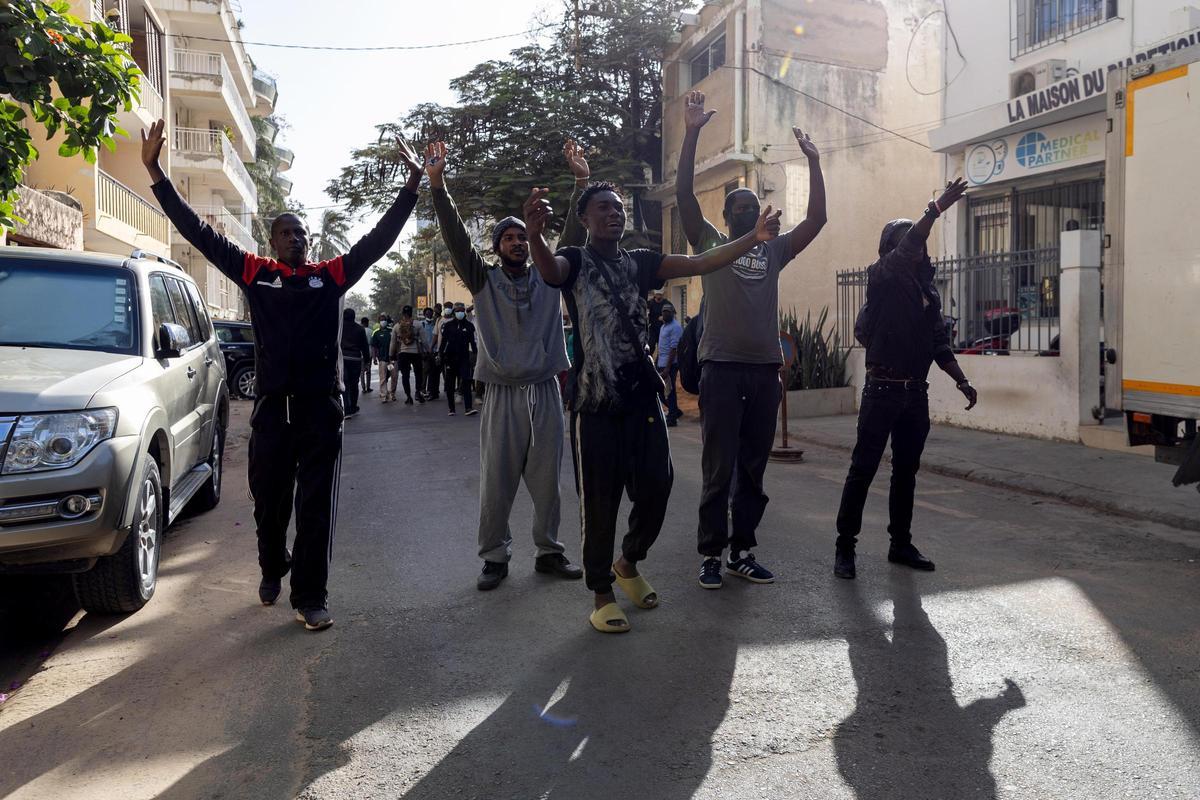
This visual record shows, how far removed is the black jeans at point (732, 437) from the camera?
4.90 metres

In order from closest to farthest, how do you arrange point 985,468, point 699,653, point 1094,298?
point 699,653 → point 985,468 → point 1094,298

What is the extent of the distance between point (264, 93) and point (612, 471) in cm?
4743

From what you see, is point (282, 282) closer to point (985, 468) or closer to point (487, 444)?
point (487, 444)

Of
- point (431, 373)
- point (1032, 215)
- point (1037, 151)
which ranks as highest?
point (1037, 151)

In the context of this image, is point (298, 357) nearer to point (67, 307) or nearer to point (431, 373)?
point (67, 307)

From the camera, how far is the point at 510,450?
202 inches

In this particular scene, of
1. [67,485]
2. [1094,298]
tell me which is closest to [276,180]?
[1094,298]

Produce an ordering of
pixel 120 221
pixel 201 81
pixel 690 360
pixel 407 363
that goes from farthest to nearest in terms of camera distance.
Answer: pixel 201 81
pixel 120 221
pixel 407 363
pixel 690 360

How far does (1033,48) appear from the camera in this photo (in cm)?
1427

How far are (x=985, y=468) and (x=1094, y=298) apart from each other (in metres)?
2.67

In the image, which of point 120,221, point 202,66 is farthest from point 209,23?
point 120,221

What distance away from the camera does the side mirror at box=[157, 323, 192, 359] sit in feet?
17.5

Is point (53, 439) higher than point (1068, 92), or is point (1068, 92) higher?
point (1068, 92)

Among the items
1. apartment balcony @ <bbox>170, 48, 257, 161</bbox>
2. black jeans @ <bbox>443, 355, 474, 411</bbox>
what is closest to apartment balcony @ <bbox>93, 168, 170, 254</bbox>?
black jeans @ <bbox>443, 355, 474, 411</bbox>
